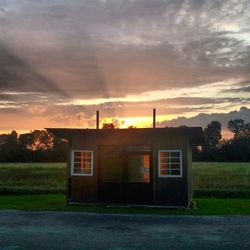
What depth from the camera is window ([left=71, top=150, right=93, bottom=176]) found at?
20.9m

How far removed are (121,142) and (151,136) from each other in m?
1.42

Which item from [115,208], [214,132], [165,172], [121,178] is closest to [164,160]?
[165,172]

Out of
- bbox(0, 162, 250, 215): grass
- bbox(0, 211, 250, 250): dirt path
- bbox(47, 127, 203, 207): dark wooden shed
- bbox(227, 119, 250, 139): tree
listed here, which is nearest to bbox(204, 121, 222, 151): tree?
bbox(227, 119, 250, 139): tree

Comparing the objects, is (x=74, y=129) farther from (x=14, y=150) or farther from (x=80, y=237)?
(x=14, y=150)

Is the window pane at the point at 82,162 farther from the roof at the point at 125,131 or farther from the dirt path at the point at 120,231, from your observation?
the dirt path at the point at 120,231

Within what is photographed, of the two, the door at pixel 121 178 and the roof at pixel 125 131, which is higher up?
the roof at pixel 125 131

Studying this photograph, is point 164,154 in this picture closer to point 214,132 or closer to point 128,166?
point 128,166

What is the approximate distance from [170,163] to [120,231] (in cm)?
743

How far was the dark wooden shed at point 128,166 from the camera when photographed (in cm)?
1970

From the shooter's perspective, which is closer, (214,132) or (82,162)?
(82,162)

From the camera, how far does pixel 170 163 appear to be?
19.9 meters

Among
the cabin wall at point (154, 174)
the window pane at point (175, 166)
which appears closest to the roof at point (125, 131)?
the cabin wall at point (154, 174)

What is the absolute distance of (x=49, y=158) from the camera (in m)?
85.9

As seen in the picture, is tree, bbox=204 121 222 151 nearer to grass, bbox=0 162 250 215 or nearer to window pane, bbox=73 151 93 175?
grass, bbox=0 162 250 215
